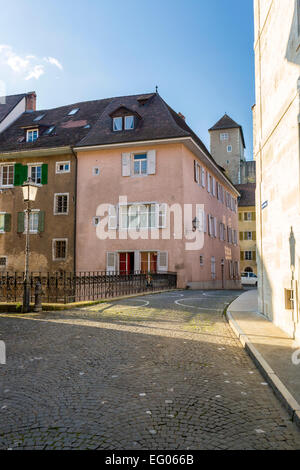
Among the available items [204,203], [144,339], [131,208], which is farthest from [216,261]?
[144,339]

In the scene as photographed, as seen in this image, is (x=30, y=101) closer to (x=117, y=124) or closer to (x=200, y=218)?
(x=117, y=124)

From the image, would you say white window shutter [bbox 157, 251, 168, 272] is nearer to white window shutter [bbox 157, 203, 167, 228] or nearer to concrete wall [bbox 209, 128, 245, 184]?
white window shutter [bbox 157, 203, 167, 228]

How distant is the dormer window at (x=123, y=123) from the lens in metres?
27.2

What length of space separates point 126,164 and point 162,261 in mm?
7055

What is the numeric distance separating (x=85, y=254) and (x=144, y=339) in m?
19.5

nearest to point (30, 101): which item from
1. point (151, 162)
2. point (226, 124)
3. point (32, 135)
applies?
point (32, 135)

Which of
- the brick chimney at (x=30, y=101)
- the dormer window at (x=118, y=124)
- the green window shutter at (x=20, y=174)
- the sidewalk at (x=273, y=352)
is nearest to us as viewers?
the sidewalk at (x=273, y=352)

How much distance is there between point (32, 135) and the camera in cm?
3036

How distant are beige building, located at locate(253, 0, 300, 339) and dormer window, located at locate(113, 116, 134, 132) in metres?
16.7

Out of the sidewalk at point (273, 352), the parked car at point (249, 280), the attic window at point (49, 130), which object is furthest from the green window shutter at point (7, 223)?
the parked car at point (249, 280)

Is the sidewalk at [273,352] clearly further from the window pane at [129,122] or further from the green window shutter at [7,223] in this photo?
the green window shutter at [7,223]

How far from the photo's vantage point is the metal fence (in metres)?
13.4

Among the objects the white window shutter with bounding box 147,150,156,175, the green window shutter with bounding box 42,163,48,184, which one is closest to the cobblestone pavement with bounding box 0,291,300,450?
the white window shutter with bounding box 147,150,156,175

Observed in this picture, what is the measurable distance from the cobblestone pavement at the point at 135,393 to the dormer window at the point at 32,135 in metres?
24.3
